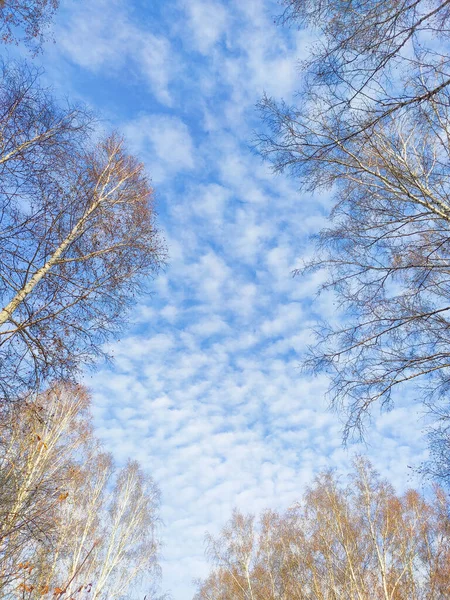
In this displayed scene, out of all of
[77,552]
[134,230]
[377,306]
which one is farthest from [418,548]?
[134,230]

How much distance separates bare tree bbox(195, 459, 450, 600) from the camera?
310 inches

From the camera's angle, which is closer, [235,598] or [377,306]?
[377,306]

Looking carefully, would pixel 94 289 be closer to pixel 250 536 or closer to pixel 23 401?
pixel 23 401

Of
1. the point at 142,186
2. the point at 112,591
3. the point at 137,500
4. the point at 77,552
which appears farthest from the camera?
the point at 137,500

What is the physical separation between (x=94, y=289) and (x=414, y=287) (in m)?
3.50

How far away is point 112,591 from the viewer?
10.8 m

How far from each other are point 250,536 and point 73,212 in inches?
519

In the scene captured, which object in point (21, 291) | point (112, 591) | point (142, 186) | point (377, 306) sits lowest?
point (112, 591)

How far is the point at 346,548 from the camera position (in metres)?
7.14

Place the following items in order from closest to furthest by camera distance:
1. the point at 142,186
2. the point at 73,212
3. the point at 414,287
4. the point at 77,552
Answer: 1. the point at 414,287
2. the point at 73,212
3. the point at 142,186
4. the point at 77,552

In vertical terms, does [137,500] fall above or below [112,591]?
above

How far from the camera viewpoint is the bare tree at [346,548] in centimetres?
787

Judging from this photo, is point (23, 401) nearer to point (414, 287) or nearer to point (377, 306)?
point (377, 306)

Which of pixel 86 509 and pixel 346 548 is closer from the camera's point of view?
pixel 346 548
